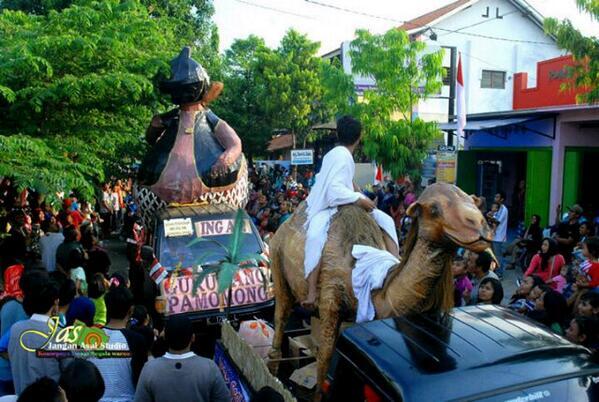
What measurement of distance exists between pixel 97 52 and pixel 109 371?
24.8 feet

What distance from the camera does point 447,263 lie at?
12.7 feet

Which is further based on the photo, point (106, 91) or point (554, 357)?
point (106, 91)

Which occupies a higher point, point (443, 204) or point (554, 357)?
point (443, 204)

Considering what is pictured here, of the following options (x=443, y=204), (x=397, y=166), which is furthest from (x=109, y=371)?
(x=397, y=166)

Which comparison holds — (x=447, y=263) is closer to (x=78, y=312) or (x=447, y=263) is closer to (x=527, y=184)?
(x=78, y=312)

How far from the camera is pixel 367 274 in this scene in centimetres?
439

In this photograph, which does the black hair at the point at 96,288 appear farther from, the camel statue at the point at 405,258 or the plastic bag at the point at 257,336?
the camel statue at the point at 405,258

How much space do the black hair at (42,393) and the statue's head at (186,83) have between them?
736 cm

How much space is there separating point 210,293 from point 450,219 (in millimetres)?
4482

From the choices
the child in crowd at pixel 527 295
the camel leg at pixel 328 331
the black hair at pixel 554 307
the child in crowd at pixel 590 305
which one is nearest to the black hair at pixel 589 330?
the child in crowd at pixel 590 305

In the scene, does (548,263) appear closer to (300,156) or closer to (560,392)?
(560,392)

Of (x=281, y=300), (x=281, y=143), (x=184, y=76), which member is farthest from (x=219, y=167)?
(x=281, y=143)

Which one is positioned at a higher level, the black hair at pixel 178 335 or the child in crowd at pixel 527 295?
the black hair at pixel 178 335

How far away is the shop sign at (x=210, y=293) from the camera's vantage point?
7.38 m
